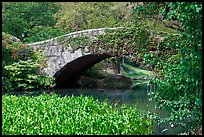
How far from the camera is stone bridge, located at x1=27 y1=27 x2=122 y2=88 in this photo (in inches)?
584

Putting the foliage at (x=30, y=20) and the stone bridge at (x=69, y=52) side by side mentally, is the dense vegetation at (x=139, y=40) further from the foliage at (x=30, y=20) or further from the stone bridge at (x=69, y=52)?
the stone bridge at (x=69, y=52)

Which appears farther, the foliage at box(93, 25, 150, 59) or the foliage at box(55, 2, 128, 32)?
the foliage at box(55, 2, 128, 32)

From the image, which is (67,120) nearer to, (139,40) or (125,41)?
(139,40)

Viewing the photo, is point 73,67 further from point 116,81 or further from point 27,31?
point 27,31

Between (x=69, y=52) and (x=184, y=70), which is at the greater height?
A: (x=184, y=70)

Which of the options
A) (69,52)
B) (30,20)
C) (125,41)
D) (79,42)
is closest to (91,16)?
(69,52)

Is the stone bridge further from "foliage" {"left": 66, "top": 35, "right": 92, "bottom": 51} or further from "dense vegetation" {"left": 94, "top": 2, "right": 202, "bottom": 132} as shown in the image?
"dense vegetation" {"left": 94, "top": 2, "right": 202, "bottom": 132}

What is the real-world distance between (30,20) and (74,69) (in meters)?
8.29

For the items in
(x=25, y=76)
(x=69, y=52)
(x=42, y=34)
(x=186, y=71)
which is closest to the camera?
(x=186, y=71)

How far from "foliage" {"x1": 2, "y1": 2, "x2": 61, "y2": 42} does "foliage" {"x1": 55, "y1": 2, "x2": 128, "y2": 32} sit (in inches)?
37.9

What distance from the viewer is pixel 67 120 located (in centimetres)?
641

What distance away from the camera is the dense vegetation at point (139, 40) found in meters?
5.12

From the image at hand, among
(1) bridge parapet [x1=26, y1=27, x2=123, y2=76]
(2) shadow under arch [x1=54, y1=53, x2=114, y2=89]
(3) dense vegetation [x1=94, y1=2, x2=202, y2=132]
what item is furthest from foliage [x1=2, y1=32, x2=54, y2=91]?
(3) dense vegetation [x1=94, y1=2, x2=202, y2=132]

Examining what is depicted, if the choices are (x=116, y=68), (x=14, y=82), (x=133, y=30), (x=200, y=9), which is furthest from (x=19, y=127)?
(x=116, y=68)
